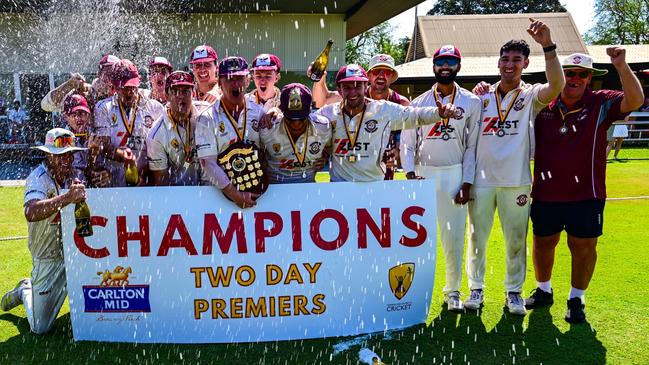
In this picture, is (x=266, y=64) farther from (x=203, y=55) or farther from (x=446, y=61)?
(x=446, y=61)

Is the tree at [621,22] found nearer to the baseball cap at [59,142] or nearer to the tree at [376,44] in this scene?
the tree at [376,44]

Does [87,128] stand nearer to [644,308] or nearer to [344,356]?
[344,356]

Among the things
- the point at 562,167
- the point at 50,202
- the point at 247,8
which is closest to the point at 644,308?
the point at 562,167

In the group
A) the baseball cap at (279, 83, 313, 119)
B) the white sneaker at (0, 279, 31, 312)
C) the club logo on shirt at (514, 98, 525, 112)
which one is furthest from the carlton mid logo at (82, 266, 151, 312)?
the club logo on shirt at (514, 98, 525, 112)

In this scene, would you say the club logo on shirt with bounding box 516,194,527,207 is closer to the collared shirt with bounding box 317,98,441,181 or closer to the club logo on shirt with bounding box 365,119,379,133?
the collared shirt with bounding box 317,98,441,181

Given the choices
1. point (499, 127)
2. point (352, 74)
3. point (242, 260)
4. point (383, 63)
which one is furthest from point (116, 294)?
point (499, 127)

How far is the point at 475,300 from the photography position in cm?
482

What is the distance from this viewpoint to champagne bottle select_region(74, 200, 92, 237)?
4.05 m

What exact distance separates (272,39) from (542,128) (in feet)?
53.8

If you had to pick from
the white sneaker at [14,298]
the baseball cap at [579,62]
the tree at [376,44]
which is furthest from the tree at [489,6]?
the white sneaker at [14,298]

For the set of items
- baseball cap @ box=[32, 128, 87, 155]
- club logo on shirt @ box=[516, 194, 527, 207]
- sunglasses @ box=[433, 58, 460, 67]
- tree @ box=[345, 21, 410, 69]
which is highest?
tree @ box=[345, 21, 410, 69]

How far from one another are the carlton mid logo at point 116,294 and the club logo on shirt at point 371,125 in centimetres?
198

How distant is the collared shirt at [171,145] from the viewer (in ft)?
14.2

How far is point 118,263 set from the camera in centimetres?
412
